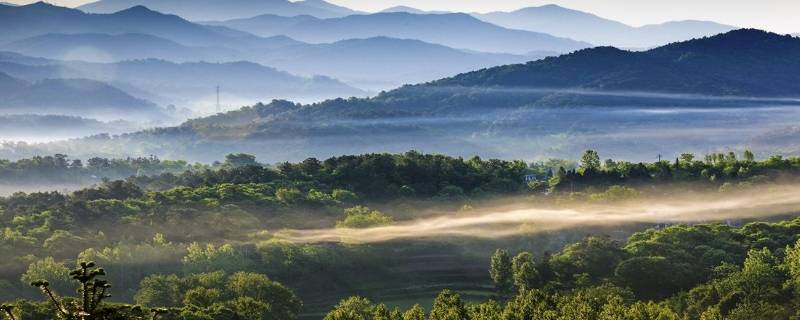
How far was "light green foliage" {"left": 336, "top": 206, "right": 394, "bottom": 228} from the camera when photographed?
109000 millimetres

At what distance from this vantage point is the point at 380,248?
331ft

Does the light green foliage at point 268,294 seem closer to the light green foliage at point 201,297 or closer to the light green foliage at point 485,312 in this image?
the light green foliage at point 201,297

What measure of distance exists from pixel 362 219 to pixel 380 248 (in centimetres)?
898

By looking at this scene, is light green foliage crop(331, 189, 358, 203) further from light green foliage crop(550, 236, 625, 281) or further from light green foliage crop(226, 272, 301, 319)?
light green foliage crop(226, 272, 301, 319)

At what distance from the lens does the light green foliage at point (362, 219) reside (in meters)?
109

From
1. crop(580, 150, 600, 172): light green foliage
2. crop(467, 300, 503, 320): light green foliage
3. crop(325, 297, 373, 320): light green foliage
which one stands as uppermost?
crop(580, 150, 600, 172): light green foliage

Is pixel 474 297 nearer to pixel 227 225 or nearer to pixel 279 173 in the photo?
pixel 227 225

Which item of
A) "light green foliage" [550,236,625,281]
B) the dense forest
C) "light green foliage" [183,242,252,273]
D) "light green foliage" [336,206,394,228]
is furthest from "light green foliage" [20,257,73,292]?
"light green foliage" [550,236,625,281]

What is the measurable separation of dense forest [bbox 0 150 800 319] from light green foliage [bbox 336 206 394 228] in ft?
0.78

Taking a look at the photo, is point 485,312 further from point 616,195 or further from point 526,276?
point 616,195

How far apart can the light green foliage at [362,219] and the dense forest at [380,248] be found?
24 centimetres

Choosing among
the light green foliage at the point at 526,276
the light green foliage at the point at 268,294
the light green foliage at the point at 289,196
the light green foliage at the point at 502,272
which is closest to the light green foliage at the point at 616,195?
the light green foliage at the point at 289,196

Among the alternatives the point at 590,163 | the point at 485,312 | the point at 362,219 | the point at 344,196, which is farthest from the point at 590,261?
the point at 590,163

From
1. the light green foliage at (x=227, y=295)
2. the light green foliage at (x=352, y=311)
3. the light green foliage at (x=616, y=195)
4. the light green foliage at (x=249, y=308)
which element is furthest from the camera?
the light green foliage at (x=616, y=195)
